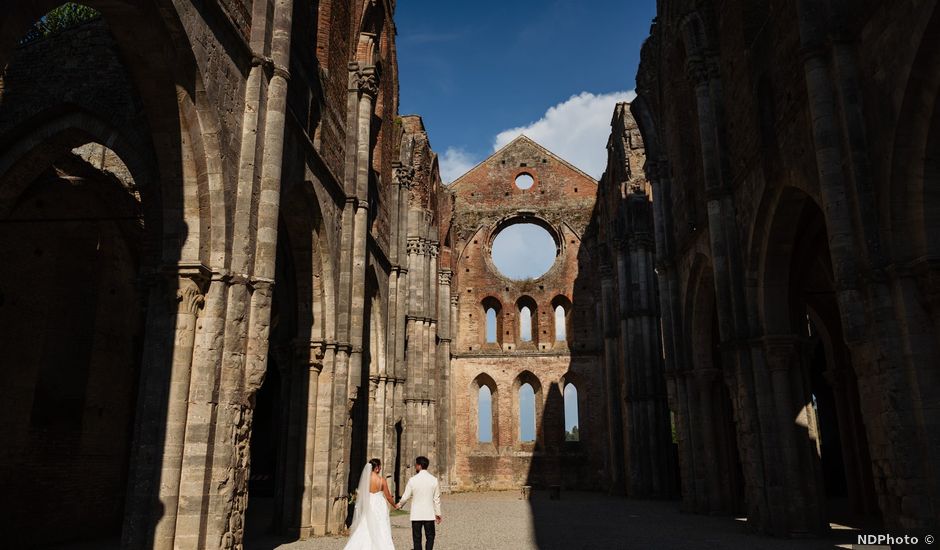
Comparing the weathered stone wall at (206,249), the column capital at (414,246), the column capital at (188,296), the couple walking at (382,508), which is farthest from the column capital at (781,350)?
the column capital at (414,246)

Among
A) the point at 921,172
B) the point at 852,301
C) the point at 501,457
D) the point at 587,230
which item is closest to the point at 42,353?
the point at 852,301

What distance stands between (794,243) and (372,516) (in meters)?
8.64

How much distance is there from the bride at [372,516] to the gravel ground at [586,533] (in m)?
2.95

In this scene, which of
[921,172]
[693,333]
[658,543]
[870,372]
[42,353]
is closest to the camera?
[921,172]

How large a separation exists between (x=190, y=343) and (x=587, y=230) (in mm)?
25825

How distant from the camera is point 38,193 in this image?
12641 millimetres

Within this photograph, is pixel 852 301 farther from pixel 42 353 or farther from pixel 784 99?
pixel 42 353

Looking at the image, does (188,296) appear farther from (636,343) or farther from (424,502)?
(636,343)

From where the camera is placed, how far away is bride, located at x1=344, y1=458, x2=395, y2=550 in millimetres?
7586

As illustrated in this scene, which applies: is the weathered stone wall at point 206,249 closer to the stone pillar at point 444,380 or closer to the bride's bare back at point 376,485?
the bride's bare back at point 376,485

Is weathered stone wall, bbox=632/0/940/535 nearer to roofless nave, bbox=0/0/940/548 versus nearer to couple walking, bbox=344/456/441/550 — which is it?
roofless nave, bbox=0/0/940/548

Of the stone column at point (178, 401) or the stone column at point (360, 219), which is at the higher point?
the stone column at point (360, 219)

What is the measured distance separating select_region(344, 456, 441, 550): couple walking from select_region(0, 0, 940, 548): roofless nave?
158 cm

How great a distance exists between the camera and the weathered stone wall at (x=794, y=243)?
729 cm
